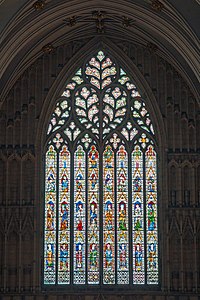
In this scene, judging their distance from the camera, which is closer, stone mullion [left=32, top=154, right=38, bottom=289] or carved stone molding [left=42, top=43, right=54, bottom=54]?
stone mullion [left=32, top=154, right=38, bottom=289]

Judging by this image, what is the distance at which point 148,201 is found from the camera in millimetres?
24812

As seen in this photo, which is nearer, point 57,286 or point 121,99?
point 57,286

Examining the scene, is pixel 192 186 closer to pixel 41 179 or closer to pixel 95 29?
pixel 41 179

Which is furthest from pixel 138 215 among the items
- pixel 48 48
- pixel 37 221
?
pixel 48 48

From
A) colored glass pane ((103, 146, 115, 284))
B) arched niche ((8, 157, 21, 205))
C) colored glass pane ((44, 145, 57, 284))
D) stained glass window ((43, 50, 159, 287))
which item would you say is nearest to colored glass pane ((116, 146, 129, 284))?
stained glass window ((43, 50, 159, 287))

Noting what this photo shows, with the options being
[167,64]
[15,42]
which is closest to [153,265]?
[167,64]

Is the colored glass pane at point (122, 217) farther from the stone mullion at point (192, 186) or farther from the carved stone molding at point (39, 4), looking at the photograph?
the carved stone molding at point (39, 4)

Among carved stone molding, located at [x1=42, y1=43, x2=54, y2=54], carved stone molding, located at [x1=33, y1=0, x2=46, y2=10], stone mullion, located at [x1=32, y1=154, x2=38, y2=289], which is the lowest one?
stone mullion, located at [x1=32, y1=154, x2=38, y2=289]

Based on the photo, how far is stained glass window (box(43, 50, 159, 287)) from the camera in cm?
2438

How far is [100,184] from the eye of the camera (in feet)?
81.9

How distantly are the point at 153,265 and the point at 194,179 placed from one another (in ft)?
10.1

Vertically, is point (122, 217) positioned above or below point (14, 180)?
below

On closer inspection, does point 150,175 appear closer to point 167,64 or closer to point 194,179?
point 194,179

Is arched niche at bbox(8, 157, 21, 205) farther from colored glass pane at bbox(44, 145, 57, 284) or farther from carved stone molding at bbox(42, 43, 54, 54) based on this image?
carved stone molding at bbox(42, 43, 54, 54)
